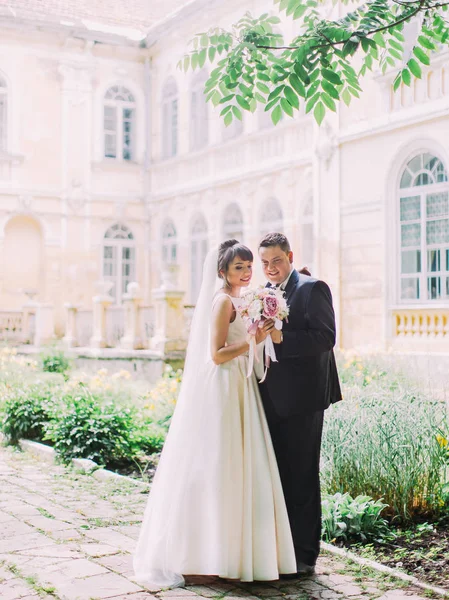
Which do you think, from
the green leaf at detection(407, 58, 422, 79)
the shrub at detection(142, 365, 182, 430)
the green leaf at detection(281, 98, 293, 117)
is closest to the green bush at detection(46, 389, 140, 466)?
the shrub at detection(142, 365, 182, 430)

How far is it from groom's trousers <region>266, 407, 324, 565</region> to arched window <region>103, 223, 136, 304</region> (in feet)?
63.8

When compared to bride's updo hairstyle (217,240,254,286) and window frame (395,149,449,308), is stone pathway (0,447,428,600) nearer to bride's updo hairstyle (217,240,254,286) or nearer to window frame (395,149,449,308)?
bride's updo hairstyle (217,240,254,286)

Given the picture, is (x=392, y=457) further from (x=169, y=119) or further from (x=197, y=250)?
(x=169, y=119)

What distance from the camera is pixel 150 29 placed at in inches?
931

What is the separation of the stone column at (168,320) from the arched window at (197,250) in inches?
207

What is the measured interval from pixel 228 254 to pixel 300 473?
4.35 feet

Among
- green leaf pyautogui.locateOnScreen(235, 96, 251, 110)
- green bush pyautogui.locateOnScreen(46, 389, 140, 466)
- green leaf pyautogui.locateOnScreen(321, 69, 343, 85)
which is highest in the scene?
green leaf pyautogui.locateOnScreen(321, 69, 343, 85)

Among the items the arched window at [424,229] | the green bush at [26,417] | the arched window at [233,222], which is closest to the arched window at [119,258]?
the arched window at [233,222]

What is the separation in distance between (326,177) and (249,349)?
41.0 feet

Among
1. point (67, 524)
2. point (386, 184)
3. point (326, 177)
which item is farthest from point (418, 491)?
point (326, 177)

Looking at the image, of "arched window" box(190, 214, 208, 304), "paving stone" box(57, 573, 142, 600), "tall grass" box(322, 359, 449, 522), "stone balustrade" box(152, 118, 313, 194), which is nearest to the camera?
"paving stone" box(57, 573, 142, 600)

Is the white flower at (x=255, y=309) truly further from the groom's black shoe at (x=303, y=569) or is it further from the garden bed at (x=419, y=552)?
the garden bed at (x=419, y=552)

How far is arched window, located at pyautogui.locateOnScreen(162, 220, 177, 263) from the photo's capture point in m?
23.6

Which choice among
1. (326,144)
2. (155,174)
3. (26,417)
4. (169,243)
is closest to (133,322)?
(326,144)
